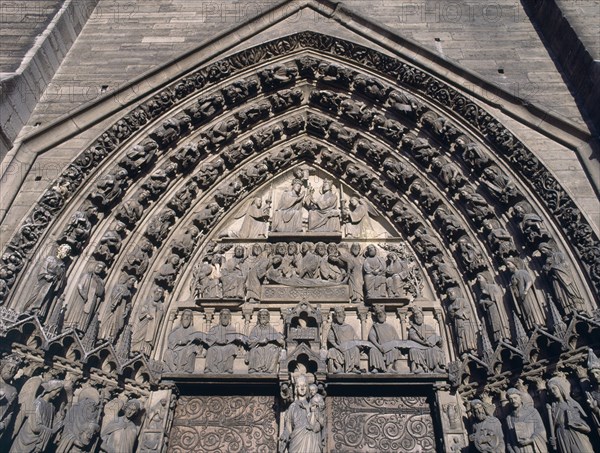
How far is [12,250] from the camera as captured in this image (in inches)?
233

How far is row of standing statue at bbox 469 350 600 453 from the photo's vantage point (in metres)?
5.01

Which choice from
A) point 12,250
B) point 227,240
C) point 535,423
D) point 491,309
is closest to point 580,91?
point 491,309

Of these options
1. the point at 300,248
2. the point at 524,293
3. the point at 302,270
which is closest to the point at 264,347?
the point at 302,270

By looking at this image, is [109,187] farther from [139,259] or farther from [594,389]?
[594,389]

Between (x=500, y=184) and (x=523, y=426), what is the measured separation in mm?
3065

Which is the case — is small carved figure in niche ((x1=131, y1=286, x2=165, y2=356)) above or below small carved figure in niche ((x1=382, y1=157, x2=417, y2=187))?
below

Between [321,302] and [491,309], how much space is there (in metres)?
2.19

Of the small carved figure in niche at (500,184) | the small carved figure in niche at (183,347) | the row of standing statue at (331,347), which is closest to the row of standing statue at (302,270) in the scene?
the row of standing statue at (331,347)

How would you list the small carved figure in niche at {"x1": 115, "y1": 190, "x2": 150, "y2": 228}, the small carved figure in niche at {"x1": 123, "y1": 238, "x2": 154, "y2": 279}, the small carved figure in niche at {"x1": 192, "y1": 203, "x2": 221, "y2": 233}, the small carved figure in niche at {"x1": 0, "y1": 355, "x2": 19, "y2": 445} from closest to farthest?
1. the small carved figure in niche at {"x1": 0, "y1": 355, "x2": 19, "y2": 445}
2. the small carved figure in niche at {"x1": 123, "y1": 238, "x2": 154, "y2": 279}
3. the small carved figure in niche at {"x1": 115, "y1": 190, "x2": 150, "y2": 228}
4. the small carved figure in niche at {"x1": 192, "y1": 203, "x2": 221, "y2": 233}

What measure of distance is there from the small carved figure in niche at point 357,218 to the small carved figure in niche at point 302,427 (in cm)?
267

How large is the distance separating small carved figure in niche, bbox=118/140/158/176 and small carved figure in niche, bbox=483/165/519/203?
470 cm

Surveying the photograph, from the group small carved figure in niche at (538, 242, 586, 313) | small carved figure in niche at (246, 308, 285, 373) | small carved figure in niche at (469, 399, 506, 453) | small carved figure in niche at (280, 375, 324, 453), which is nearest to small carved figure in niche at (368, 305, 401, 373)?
small carved figure in niche at (280, 375, 324, 453)

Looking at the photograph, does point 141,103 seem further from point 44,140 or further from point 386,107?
point 386,107

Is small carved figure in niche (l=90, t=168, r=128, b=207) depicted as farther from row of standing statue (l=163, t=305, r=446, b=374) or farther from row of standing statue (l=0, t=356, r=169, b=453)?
row of standing statue (l=0, t=356, r=169, b=453)
